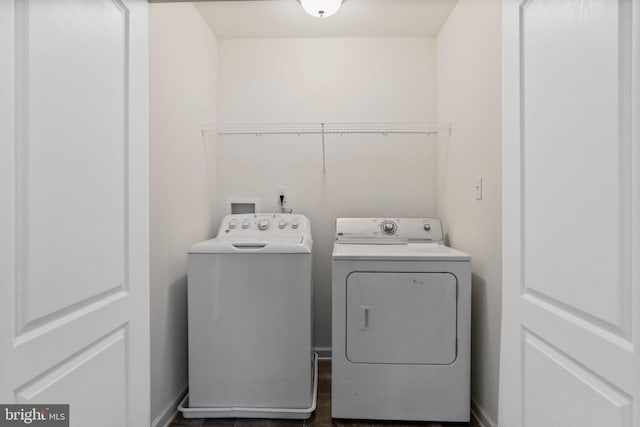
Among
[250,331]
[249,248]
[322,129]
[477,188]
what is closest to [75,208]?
[249,248]

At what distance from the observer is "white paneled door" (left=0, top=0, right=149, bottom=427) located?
0.68m

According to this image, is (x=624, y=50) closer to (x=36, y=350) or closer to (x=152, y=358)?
(x=36, y=350)

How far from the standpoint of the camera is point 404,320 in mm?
1760

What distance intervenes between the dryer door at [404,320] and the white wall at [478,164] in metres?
0.19

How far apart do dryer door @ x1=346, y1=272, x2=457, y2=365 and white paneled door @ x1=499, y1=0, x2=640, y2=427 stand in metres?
0.58

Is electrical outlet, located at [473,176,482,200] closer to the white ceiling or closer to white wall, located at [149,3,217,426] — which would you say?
the white ceiling

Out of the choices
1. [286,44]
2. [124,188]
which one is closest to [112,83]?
[124,188]

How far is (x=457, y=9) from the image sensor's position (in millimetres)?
2125

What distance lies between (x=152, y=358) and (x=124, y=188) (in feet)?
3.28

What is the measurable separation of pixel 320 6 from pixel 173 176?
1.29 meters

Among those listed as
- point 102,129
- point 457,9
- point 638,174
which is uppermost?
point 457,9

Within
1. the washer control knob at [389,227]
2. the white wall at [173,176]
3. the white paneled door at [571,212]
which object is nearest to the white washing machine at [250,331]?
the white wall at [173,176]

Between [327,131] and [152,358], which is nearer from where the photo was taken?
[152,358]

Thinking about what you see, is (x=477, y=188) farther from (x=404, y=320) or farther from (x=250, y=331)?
(x=250, y=331)
